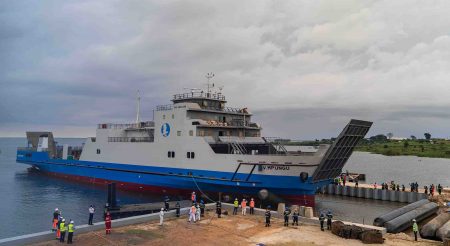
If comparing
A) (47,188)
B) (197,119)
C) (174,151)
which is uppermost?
(197,119)

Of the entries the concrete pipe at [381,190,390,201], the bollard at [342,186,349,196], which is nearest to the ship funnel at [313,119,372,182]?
the concrete pipe at [381,190,390,201]

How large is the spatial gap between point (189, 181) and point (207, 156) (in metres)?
3.36

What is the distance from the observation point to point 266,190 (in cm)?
2966

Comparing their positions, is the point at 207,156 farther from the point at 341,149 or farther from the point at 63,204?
the point at 63,204

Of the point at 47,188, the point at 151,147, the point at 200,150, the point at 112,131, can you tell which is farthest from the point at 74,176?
the point at 200,150

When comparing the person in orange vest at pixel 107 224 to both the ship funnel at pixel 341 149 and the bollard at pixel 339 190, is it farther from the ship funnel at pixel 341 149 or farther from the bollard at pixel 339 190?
the bollard at pixel 339 190

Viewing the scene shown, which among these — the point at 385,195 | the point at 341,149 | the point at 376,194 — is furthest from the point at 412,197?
the point at 341,149

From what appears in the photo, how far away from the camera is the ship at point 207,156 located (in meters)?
28.8

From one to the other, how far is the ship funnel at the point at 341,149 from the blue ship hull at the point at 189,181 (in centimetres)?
94

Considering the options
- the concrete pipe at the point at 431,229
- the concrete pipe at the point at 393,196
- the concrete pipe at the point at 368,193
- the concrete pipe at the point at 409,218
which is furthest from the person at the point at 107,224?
the concrete pipe at the point at 393,196

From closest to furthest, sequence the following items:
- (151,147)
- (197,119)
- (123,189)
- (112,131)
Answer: (197,119), (151,147), (123,189), (112,131)

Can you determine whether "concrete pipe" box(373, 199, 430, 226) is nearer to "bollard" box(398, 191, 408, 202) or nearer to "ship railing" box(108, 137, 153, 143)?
"bollard" box(398, 191, 408, 202)

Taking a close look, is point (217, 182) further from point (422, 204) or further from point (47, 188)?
point (47, 188)

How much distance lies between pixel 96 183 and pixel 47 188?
23.4 ft
